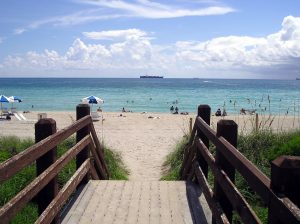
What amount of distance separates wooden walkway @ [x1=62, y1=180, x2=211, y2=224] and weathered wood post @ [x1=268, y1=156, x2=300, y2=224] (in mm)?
2697

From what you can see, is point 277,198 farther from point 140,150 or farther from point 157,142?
point 157,142

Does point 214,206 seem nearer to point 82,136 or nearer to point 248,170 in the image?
point 248,170

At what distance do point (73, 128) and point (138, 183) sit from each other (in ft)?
6.25

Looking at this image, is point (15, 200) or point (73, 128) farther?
point (73, 128)

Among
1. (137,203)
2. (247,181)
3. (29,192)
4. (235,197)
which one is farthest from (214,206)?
(29,192)

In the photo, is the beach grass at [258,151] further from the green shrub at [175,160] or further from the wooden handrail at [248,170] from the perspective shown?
the wooden handrail at [248,170]

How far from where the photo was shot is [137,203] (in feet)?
18.5

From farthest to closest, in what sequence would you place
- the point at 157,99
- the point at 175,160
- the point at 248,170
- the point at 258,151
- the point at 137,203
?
1. the point at 157,99
2. the point at 175,160
3. the point at 258,151
4. the point at 137,203
5. the point at 248,170

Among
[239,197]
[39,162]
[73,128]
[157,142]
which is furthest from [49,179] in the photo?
[157,142]

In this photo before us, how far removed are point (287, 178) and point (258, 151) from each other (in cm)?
707

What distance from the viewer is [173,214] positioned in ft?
16.9

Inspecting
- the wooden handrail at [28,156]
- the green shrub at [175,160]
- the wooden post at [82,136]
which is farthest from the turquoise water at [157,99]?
the wooden handrail at [28,156]

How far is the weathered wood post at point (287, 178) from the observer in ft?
7.16

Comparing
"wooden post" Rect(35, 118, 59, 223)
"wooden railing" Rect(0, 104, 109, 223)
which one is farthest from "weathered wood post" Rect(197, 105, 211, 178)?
"wooden post" Rect(35, 118, 59, 223)
